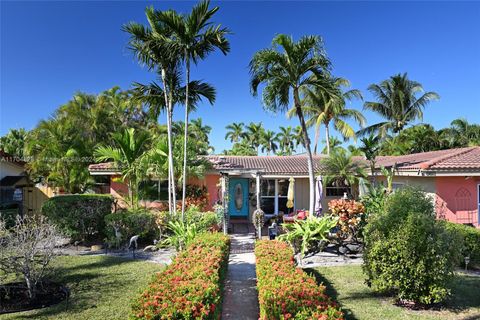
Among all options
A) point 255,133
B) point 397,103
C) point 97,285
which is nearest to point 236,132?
point 255,133

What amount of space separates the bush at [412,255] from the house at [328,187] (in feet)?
16.7

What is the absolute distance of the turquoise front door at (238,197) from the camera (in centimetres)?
1789

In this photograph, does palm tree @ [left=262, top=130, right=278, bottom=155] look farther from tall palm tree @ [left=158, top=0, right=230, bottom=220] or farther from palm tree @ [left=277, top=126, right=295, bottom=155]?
tall palm tree @ [left=158, top=0, right=230, bottom=220]

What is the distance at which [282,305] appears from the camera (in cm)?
418

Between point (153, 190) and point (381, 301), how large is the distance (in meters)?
12.2

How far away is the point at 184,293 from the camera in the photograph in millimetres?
4457

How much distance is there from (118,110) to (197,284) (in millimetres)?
26467

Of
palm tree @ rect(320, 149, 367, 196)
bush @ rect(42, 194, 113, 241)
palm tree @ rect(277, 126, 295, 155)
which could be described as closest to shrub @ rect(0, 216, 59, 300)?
bush @ rect(42, 194, 113, 241)

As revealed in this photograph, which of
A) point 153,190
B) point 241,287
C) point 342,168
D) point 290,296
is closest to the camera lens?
point 290,296

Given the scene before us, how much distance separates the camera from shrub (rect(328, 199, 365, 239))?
9742 millimetres

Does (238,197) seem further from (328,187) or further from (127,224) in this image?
(127,224)

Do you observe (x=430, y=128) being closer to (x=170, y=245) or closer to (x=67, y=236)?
(x=170, y=245)

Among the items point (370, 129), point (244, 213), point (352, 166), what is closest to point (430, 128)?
point (370, 129)

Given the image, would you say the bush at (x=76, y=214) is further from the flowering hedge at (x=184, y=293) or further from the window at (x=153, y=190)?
the flowering hedge at (x=184, y=293)
